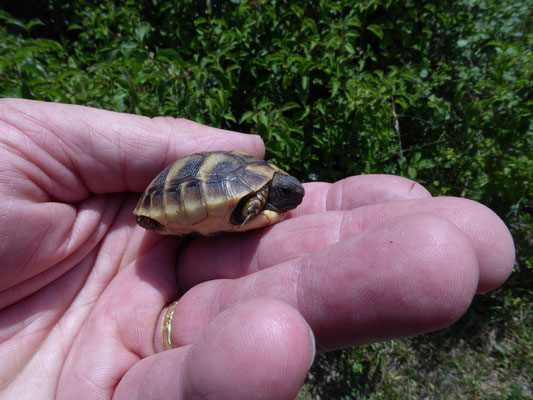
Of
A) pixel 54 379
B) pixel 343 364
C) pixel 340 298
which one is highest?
pixel 340 298

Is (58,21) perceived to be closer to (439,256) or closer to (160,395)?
(160,395)

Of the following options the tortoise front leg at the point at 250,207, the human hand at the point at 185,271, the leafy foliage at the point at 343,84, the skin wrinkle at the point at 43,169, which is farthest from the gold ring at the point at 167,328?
the leafy foliage at the point at 343,84

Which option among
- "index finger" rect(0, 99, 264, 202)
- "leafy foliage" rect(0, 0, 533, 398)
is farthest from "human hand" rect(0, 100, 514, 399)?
"leafy foliage" rect(0, 0, 533, 398)

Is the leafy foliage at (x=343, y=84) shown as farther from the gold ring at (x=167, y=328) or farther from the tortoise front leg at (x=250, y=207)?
the gold ring at (x=167, y=328)

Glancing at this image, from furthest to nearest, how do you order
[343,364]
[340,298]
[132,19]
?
1. [132,19]
2. [343,364]
3. [340,298]

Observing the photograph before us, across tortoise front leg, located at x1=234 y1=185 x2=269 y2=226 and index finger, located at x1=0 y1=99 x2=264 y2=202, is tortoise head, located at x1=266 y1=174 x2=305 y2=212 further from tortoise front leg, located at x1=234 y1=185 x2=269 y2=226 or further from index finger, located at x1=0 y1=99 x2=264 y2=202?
index finger, located at x1=0 y1=99 x2=264 y2=202

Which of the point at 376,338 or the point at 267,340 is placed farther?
the point at 376,338

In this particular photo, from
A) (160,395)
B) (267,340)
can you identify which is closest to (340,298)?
(267,340)
